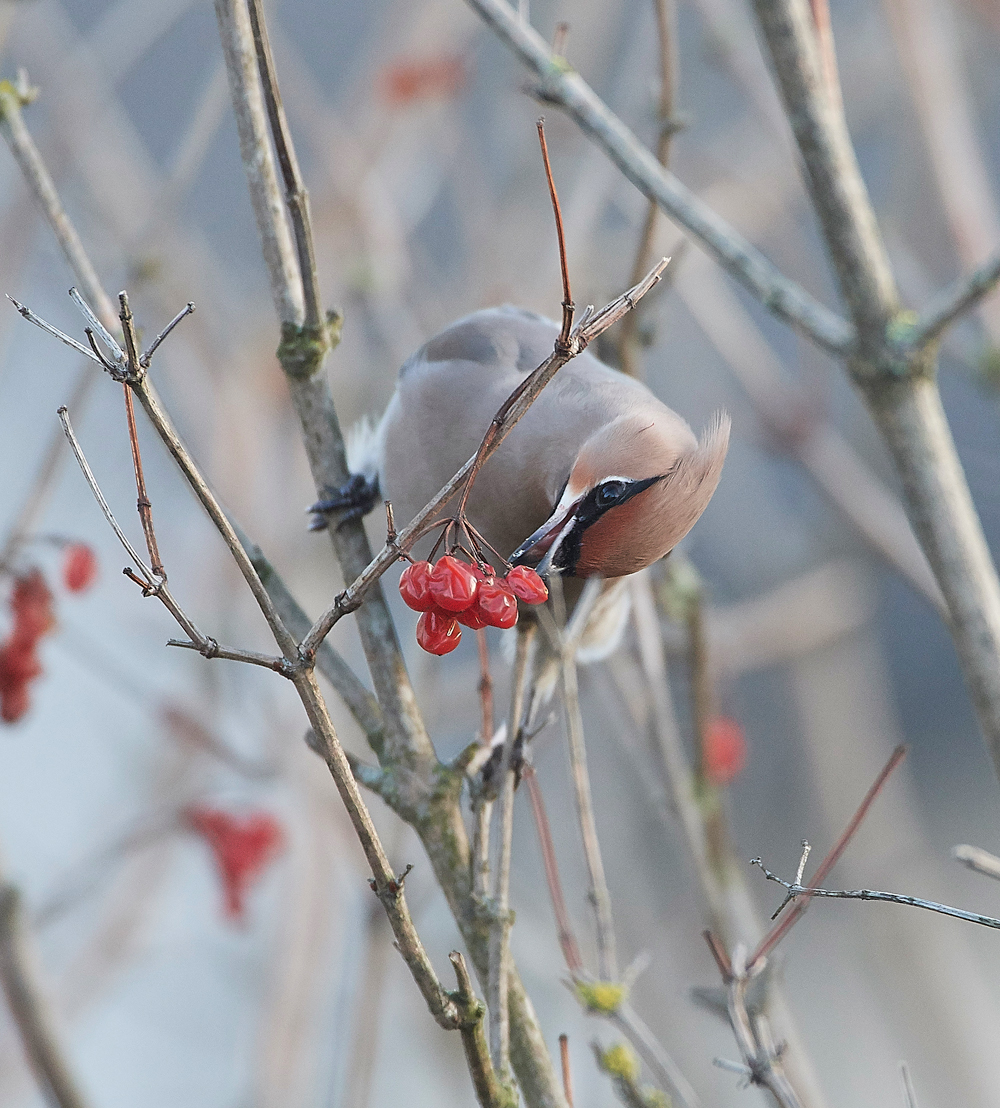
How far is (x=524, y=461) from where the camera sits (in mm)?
2822

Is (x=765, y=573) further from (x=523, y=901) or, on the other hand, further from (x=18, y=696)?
(x=18, y=696)

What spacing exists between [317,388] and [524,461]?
0.66 meters

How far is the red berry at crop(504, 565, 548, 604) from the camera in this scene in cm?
189

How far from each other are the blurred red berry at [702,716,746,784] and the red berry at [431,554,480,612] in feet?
4.81

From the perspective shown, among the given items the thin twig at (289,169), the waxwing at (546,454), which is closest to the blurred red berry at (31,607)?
the waxwing at (546,454)

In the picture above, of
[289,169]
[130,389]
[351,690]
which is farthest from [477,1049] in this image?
[289,169]

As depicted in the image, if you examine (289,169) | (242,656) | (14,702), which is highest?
(289,169)

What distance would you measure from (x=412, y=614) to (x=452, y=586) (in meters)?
3.97

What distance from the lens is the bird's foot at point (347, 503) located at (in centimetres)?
235

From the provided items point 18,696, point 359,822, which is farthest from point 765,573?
point 359,822

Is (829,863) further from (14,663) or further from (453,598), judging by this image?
(14,663)

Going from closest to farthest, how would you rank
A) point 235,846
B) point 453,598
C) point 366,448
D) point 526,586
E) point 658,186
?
1. point 453,598
2. point 526,586
3. point 658,186
4. point 366,448
5. point 235,846

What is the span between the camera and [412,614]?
575cm

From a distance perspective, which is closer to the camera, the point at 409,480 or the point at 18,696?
the point at 18,696
